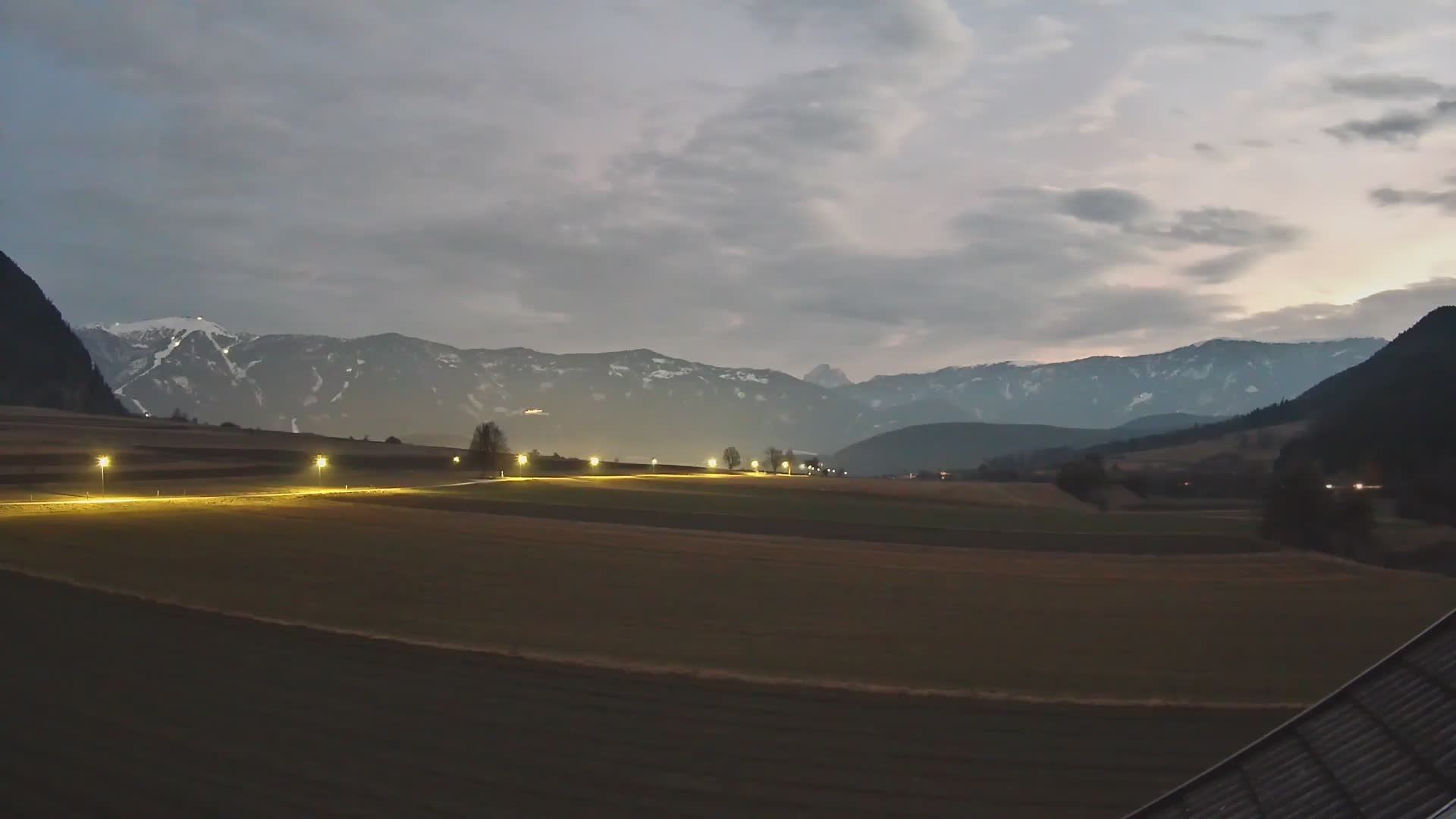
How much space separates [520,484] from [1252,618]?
66.7 m

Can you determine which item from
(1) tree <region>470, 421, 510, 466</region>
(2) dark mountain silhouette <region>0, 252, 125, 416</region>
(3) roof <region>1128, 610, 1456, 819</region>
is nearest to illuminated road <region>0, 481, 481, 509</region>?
(1) tree <region>470, 421, 510, 466</region>

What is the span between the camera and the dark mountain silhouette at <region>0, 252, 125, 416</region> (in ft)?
508

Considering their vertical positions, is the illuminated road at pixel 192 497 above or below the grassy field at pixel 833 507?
above

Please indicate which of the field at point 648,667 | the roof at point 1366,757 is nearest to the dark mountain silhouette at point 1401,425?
the field at point 648,667

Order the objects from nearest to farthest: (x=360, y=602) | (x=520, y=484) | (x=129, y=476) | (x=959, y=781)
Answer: (x=959, y=781), (x=360, y=602), (x=129, y=476), (x=520, y=484)

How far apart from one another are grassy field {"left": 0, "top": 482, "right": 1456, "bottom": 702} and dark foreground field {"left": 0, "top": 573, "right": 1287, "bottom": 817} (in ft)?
6.99

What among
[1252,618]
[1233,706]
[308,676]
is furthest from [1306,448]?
[308,676]

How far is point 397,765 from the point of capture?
13.9 meters

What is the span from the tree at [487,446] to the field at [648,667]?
71.3 m

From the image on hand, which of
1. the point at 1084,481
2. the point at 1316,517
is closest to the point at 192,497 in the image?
the point at 1316,517

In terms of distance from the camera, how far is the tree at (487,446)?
115688 millimetres

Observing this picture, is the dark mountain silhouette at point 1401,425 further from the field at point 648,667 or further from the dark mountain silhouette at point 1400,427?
the field at point 648,667

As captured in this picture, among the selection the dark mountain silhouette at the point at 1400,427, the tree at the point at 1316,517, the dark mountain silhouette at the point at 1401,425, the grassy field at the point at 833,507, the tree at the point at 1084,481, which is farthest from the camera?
the tree at the point at 1084,481

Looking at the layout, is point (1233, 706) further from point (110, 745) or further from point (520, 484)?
point (520, 484)
